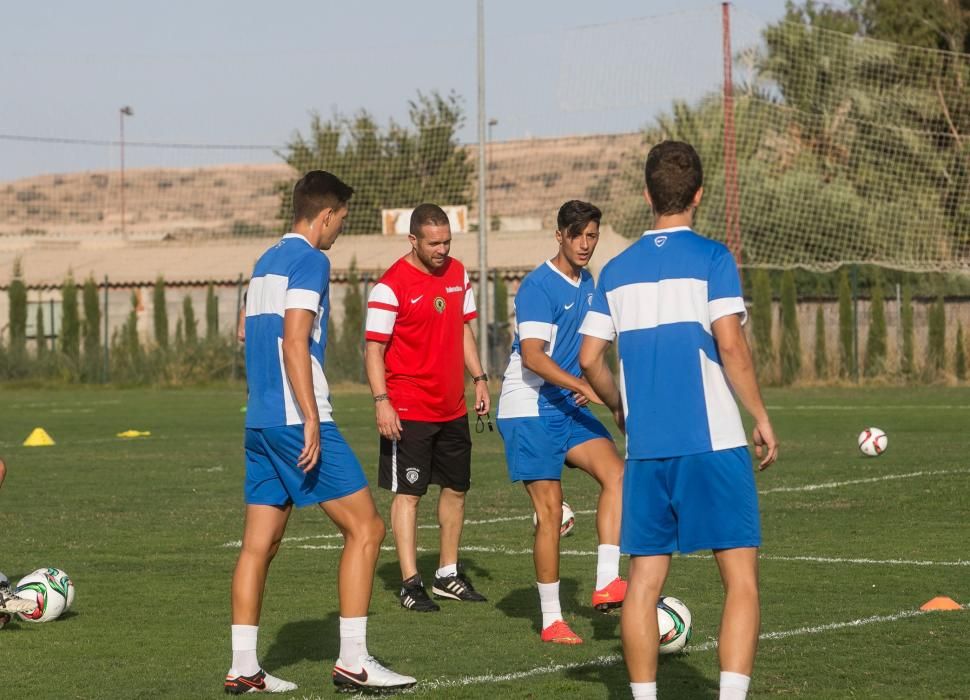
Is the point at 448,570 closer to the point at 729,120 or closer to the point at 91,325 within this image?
the point at 729,120

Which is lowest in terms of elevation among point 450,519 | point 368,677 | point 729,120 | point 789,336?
point 368,677

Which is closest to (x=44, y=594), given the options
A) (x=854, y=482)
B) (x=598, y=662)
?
(x=598, y=662)

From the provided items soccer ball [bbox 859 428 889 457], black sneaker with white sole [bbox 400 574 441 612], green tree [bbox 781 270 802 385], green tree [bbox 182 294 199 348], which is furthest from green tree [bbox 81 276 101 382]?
black sneaker with white sole [bbox 400 574 441 612]

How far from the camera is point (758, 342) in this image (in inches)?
1385

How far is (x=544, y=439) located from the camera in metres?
8.88

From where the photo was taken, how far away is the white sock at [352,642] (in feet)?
23.4

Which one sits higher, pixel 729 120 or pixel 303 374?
pixel 729 120

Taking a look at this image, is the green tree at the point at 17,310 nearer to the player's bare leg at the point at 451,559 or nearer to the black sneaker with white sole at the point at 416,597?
the player's bare leg at the point at 451,559

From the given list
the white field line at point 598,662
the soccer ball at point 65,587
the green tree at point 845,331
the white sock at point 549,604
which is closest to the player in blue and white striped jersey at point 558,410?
the white sock at point 549,604

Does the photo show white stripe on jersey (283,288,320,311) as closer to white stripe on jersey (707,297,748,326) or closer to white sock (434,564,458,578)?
white stripe on jersey (707,297,748,326)

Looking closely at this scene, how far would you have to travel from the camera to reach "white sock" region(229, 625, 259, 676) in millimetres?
7152

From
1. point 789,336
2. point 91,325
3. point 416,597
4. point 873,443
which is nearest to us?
point 416,597

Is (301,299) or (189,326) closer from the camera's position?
(301,299)

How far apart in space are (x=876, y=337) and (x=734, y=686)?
1159 inches
